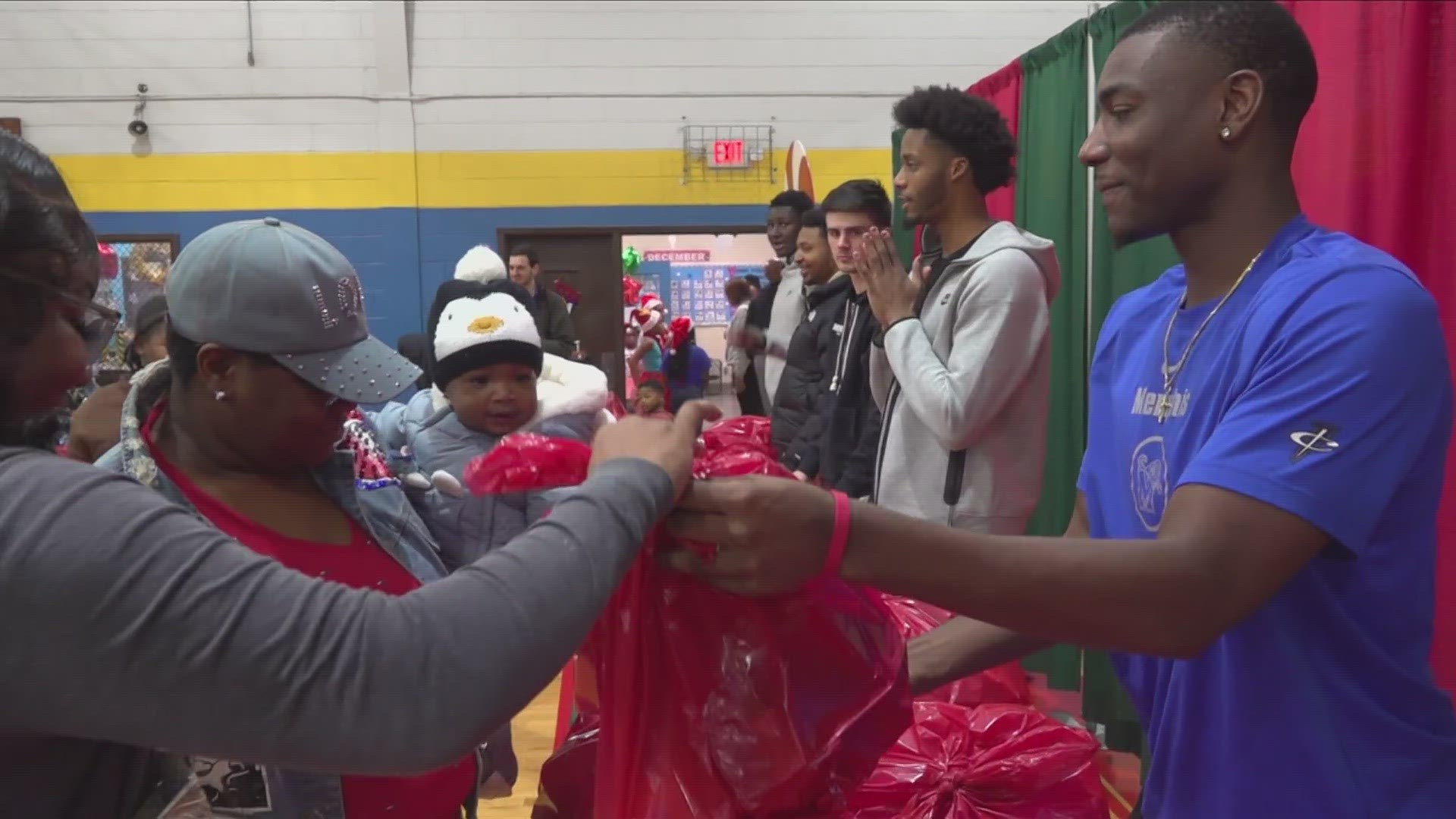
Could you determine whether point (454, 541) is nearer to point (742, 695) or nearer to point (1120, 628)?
point (742, 695)

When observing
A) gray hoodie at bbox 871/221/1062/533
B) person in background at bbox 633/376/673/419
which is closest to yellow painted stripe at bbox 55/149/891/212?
person in background at bbox 633/376/673/419

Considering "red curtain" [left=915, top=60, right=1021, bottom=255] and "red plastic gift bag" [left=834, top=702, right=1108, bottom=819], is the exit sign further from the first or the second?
"red plastic gift bag" [left=834, top=702, right=1108, bottom=819]

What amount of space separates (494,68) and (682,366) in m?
2.38

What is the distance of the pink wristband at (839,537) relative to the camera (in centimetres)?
88

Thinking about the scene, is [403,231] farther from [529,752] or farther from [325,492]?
[325,492]

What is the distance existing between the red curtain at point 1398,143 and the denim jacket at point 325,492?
1759 millimetres

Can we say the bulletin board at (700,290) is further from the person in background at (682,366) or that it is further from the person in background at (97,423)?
the person in background at (97,423)

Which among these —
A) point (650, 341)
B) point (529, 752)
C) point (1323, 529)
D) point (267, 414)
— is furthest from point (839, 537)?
point (650, 341)

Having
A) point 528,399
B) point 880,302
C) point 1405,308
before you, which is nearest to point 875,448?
point 880,302

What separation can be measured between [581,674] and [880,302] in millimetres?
1367

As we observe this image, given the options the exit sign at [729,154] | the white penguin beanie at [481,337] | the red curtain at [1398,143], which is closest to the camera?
the red curtain at [1398,143]

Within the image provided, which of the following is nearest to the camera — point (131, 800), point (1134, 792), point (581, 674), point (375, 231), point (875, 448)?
point (131, 800)

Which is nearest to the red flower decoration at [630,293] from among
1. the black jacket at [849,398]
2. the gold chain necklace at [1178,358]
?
the black jacket at [849,398]

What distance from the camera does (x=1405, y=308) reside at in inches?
36.4
